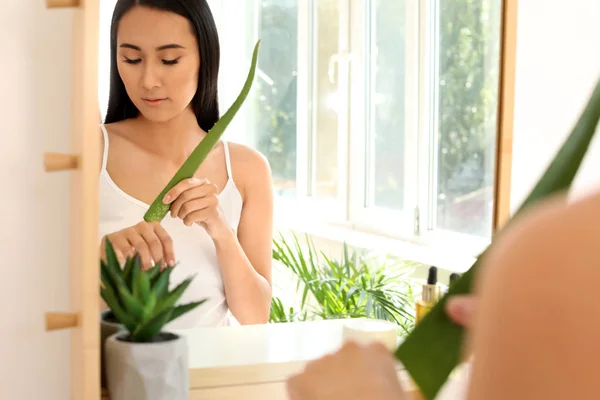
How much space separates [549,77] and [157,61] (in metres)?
0.46

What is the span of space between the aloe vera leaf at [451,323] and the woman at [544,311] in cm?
27

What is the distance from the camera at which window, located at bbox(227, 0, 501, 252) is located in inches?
32.0

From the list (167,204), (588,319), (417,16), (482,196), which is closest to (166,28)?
(167,204)

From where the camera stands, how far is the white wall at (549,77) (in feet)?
2.92

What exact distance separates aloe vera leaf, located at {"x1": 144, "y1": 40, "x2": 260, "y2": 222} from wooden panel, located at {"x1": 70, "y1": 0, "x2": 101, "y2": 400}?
0.22 ft

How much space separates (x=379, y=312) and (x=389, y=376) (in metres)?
0.48

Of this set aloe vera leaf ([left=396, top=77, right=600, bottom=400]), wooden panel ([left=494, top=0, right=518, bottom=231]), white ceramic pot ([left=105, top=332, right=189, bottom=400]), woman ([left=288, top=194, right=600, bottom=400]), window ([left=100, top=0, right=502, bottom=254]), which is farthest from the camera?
wooden panel ([left=494, top=0, right=518, bottom=231])

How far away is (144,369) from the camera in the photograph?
2.30 ft

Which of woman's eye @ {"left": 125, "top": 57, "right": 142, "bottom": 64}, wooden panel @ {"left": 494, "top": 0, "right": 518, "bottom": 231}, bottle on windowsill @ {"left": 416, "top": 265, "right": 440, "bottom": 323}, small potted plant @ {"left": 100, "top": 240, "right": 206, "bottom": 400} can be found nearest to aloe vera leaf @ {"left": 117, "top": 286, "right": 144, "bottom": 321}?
small potted plant @ {"left": 100, "top": 240, "right": 206, "bottom": 400}

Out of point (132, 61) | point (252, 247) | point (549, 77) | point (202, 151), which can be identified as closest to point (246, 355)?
point (252, 247)

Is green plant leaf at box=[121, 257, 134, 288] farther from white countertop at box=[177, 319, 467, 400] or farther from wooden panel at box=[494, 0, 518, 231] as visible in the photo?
wooden panel at box=[494, 0, 518, 231]

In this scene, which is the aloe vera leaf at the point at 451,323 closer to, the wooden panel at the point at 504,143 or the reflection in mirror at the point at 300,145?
the reflection in mirror at the point at 300,145

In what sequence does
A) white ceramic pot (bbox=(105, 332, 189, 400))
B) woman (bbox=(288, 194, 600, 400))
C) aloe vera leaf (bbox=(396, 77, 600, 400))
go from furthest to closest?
white ceramic pot (bbox=(105, 332, 189, 400)) < aloe vera leaf (bbox=(396, 77, 600, 400)) < woman (bbox=(288, 194, 600, 400))

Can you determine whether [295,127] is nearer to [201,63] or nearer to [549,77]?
[201,63]
